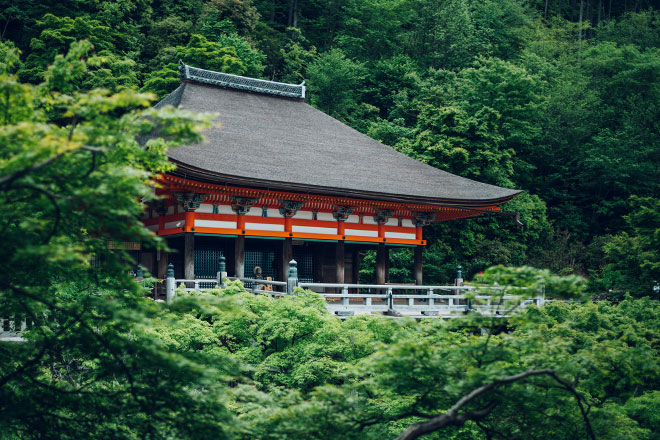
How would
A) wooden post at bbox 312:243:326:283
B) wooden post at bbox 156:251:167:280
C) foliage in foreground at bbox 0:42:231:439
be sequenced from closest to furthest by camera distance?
1. foliage in foreground at bbox 0:42:231:439
2. wooden post at bbox 156:251:167:280
3. wooden post at bbox 312:243:326:283

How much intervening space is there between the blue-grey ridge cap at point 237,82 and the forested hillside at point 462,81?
246 inches

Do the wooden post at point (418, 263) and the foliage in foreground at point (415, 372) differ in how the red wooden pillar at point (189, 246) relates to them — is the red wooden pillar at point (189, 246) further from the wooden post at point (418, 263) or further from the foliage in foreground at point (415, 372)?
the wooden post at point (418, 263)

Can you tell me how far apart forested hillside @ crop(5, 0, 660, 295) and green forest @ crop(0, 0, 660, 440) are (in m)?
0.14

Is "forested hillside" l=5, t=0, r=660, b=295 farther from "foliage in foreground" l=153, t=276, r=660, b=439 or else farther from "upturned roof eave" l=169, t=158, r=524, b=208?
"foliage in foreground" l=153, t=276, r=660, b=439

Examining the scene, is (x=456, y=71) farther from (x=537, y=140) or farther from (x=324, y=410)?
(x=324, y=410)

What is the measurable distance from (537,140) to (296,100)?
15831mm

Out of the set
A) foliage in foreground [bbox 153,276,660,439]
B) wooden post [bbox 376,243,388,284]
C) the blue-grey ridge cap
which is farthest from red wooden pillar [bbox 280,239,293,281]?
the blue-grey ridge cap

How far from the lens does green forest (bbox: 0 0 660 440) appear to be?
6102mm

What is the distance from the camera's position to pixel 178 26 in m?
32.2

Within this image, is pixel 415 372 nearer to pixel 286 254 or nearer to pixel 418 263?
pixel 286 254

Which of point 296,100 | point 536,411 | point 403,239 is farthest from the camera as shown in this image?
point 296,100

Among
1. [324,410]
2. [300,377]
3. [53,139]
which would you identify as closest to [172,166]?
[53,139]

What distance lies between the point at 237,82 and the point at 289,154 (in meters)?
4.40

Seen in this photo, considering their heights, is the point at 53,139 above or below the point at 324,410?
above
